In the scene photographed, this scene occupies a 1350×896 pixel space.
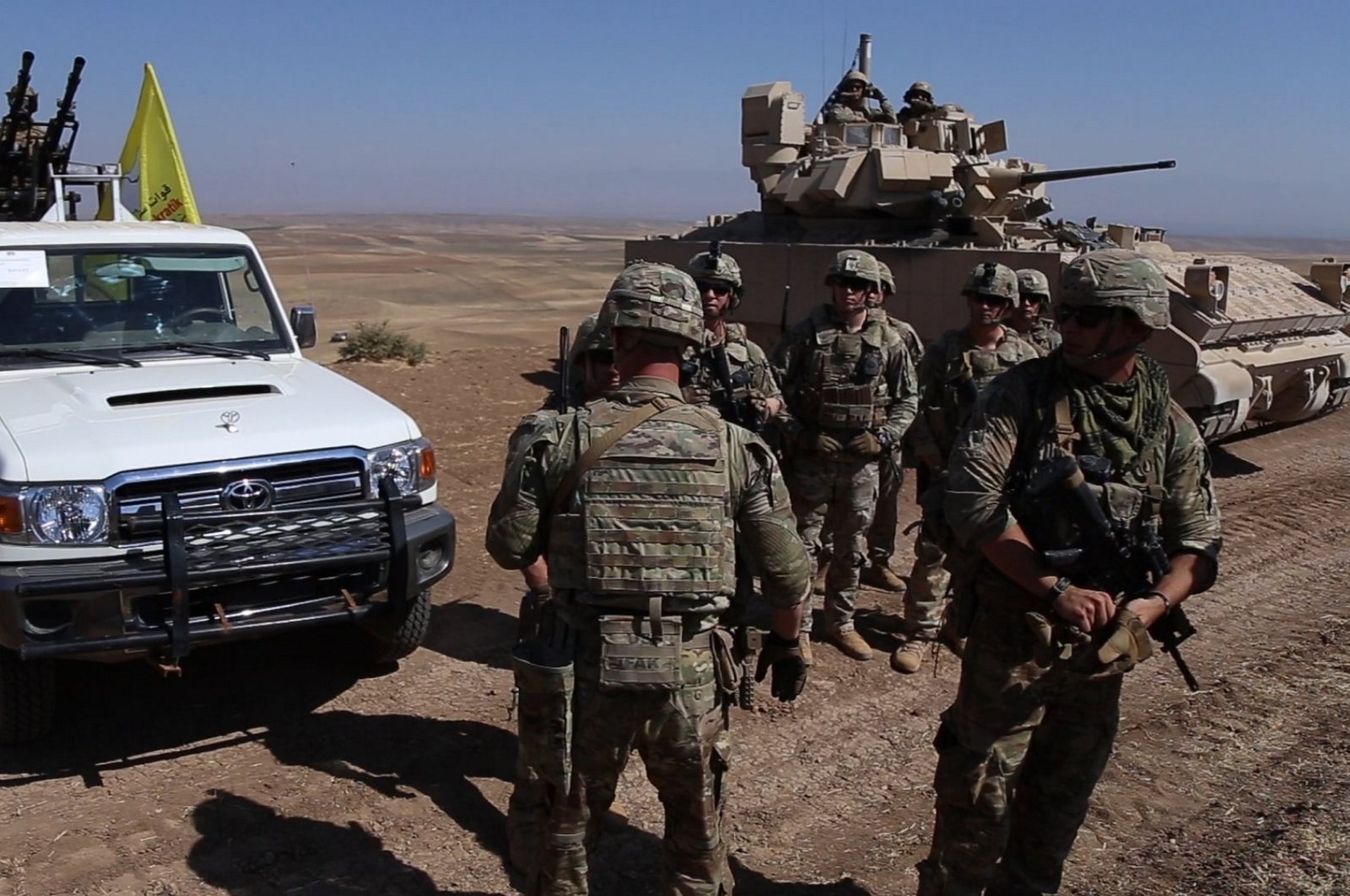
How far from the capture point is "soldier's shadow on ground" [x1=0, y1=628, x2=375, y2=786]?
4.82m

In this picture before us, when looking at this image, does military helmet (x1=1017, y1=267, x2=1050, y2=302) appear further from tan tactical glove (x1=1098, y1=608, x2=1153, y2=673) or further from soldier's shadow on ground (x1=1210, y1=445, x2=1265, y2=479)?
soldier's shadow on ground (x1=1210, y1=445, x2=1265, y2=479)

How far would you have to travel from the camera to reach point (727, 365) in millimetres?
5191

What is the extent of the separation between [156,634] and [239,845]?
2.71 ft

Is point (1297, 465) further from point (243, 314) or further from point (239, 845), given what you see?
point (239, 845)

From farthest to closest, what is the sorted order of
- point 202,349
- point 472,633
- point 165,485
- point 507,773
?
point 472,633, point 202,349, point 507,773, point 165,485

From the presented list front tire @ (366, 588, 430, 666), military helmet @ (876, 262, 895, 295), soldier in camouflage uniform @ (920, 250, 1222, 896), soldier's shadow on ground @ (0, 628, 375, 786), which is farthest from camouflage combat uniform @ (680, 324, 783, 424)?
soldier's shadow on ground @ (0, 628, 375, 786)

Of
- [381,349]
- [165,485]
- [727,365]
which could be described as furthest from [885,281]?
[381,349]

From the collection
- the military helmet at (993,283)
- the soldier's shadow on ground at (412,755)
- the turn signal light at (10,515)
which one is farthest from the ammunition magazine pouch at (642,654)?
the military helmet at (993,283)

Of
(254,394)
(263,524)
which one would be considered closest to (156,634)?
(263,524)

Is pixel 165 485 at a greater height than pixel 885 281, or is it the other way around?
pixel 885 281

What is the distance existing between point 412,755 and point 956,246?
7.55 m

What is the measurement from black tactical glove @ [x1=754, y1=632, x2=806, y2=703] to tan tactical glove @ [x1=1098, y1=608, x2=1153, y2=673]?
78 centimetres

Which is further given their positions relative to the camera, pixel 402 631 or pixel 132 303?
pixel 132 303

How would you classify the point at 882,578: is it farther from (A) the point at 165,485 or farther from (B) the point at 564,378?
(A) the point at 165,485
